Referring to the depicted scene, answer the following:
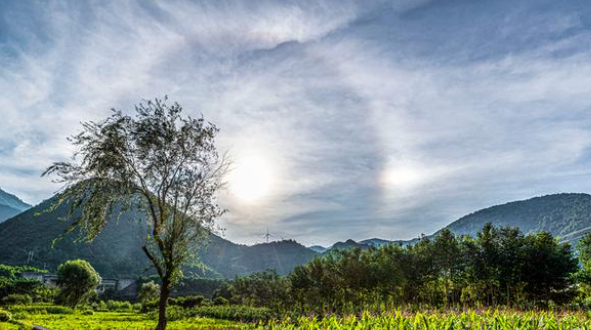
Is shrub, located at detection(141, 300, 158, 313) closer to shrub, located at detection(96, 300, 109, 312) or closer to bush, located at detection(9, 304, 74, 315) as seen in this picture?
shrub, located at detection(96, 300, 109, 312)

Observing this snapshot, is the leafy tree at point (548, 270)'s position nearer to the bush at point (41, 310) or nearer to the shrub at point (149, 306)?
the shrub at point (149, 306)

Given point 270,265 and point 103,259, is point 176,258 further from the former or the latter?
point 270,265

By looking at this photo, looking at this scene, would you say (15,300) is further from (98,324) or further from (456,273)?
(456,273)

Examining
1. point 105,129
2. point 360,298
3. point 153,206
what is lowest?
point 360,298

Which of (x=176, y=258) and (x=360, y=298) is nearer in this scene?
(x=176, y=258)

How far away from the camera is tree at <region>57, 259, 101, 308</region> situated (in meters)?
Result: 47.0

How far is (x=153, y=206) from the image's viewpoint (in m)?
19.5

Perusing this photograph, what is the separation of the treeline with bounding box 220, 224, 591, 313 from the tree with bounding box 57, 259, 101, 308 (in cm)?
2753

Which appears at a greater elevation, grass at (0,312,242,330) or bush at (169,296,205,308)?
grass at (0,312,242,330)

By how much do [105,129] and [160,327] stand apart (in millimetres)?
9815

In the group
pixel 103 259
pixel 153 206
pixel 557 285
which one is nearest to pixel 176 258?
pixel 153 206

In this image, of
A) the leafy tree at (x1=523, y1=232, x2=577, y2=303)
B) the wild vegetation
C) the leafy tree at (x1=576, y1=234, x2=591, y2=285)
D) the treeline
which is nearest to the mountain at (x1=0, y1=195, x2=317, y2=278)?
the wild vegetation

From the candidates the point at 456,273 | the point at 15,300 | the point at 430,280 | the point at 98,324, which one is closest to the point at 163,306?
the point at 98,324

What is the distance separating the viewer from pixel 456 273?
40.5 meters
